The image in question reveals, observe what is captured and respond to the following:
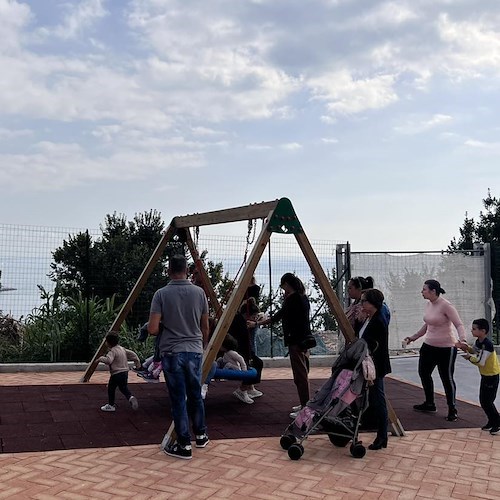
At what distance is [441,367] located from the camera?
23.2 feet

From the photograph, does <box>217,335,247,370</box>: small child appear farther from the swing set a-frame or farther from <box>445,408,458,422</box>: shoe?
<box>445,408,458,422</box>: shoe

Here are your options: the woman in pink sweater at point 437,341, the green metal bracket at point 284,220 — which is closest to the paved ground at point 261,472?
the woman in pink sweater at point 437,341

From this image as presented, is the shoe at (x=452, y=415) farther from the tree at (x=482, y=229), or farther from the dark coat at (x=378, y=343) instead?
the tree at (x=482, y=229)

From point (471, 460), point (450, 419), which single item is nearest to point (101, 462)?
point (471, 460)

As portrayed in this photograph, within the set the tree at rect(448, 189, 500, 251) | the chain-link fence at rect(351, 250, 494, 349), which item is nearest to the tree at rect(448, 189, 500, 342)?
the tree at rect(448, 189, 500, 251)

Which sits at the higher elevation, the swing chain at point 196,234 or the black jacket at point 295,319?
the swing chain at point 196,234

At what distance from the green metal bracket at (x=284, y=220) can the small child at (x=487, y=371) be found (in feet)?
6.74

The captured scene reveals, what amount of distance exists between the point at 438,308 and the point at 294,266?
3.76 m

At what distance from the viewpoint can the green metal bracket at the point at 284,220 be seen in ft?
20.0

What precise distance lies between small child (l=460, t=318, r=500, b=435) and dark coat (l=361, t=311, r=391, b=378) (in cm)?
110

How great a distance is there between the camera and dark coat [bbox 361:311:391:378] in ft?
18.3

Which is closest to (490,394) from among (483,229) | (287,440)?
(287,440)

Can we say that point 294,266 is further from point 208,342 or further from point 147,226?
point 147,226

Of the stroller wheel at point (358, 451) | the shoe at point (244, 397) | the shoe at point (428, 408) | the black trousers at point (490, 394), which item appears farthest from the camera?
the shoe at point (244, 397)
